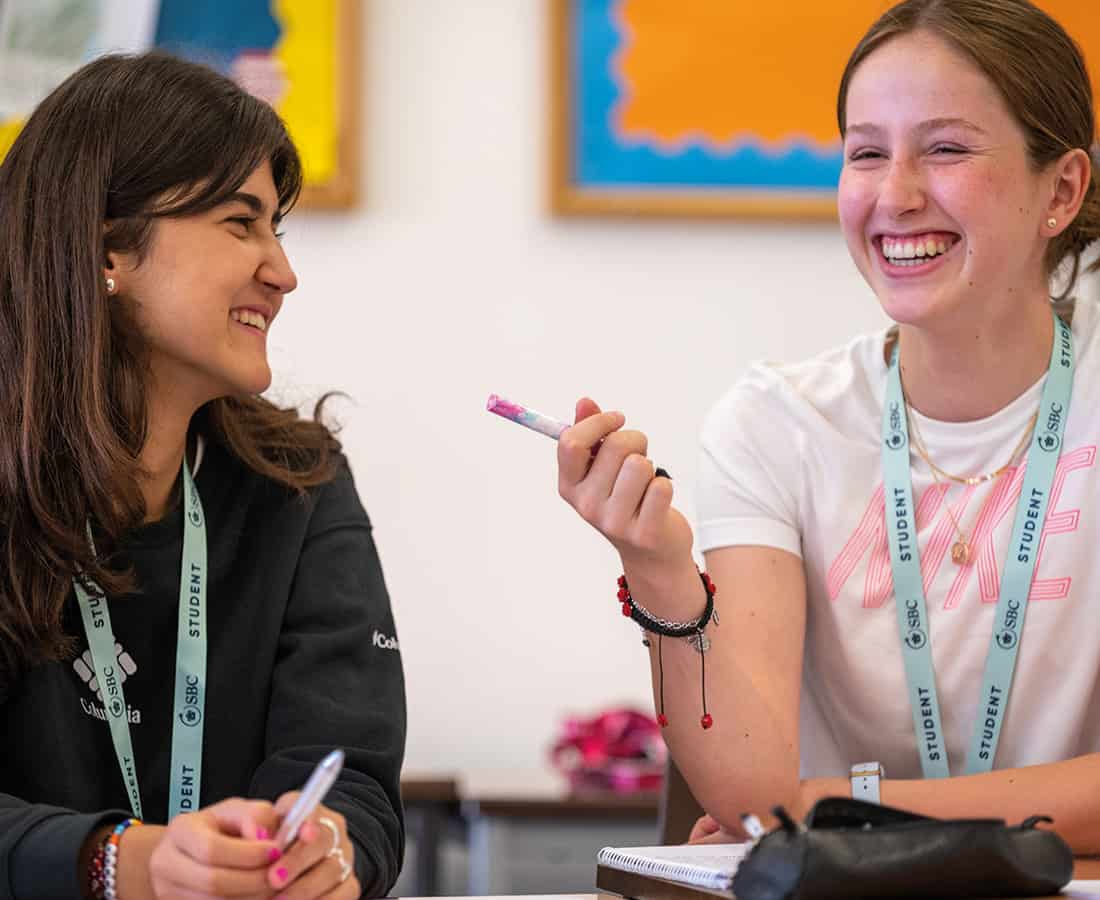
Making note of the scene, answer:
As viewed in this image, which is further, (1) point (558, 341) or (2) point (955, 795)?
(1) point (558, 341)

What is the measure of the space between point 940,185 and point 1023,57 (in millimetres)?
160

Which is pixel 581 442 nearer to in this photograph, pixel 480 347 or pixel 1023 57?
A: pixel 1023 57

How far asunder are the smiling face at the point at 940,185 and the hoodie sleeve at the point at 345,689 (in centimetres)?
62

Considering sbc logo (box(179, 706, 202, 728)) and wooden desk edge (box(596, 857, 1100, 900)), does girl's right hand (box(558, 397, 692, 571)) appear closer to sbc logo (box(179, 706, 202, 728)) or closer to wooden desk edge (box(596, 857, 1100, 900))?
wooden desk edge (box(596, 857, 1100, 900))

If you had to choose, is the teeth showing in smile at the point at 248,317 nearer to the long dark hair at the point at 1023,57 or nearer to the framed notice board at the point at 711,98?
the long dark hair at the point at 1023,57

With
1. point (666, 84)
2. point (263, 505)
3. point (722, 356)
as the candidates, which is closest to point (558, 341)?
point (722, 356)

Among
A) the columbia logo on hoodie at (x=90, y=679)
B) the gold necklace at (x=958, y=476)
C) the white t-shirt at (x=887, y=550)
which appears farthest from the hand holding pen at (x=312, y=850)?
the gold necklace at (x=958, y=476)

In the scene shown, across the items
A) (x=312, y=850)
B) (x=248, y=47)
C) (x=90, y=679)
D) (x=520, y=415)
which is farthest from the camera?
(x=248, y=47)

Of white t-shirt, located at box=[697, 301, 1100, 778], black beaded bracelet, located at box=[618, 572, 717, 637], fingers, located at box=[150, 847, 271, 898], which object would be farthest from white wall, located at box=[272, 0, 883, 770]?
fingers, located at box=[150, 847, 271, 898]

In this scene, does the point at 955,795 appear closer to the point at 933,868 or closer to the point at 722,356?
the point at 933,868

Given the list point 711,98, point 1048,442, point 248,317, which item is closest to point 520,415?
point 248,317

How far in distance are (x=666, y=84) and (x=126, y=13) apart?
3.63ft

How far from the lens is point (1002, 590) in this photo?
1484 mm

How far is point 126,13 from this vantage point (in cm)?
290
